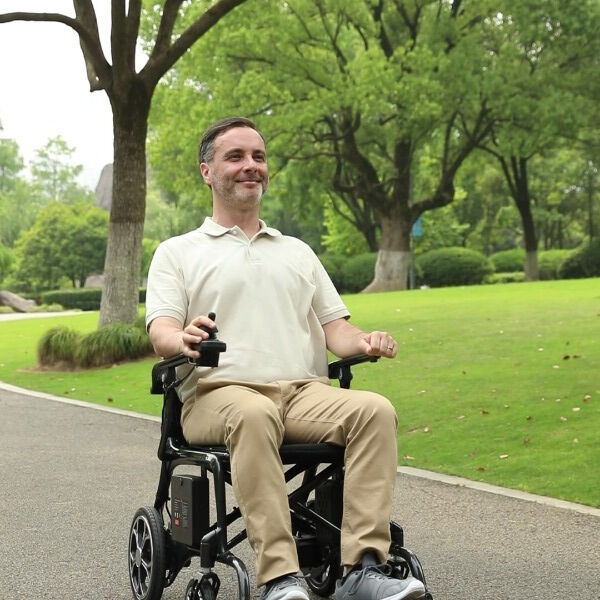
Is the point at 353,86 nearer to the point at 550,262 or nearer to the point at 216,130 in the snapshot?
the point at 550,262

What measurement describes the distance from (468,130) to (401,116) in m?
4.76

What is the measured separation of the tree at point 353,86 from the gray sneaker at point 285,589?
28367 mm

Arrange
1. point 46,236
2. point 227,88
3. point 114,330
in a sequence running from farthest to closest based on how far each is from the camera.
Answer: point 46,236
point 227,88
point 114,330

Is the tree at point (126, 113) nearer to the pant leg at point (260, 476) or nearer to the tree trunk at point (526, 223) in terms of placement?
the pant leg at point (260, 476)

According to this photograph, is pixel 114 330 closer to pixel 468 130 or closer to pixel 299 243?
pixel 299 243

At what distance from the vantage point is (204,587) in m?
3.93

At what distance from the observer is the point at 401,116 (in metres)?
34.2

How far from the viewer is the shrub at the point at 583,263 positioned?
37438 millimetres

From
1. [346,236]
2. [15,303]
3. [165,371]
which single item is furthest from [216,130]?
[346,236]

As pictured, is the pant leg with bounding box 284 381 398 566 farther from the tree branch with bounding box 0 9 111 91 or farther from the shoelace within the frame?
the tree branch with bounding box 0 9 111 91

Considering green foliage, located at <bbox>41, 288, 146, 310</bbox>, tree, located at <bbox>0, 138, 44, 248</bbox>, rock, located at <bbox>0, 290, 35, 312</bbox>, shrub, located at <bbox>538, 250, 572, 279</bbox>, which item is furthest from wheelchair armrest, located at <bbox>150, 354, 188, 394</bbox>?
tree, located at <bbox>0, 138, 44, 248</bbox>

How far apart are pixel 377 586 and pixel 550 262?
41.6 metres

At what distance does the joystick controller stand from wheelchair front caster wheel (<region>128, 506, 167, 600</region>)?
0.82 metres

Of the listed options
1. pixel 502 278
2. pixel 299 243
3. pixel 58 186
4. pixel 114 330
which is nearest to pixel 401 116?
pixel 502 278
